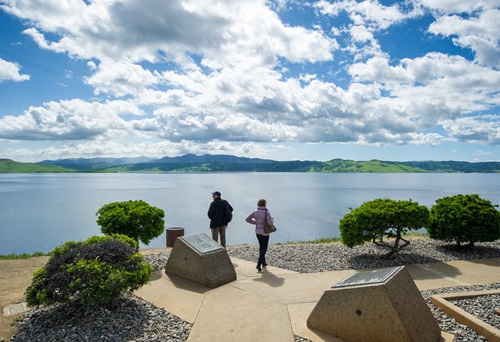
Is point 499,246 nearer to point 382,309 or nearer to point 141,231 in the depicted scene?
point 382,309

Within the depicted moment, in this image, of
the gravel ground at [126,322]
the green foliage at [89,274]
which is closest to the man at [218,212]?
the gravel ground at [126,322]

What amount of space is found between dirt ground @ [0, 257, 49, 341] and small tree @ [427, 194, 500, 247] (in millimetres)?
14693

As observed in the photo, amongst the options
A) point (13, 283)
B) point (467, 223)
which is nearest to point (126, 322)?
point (13, 283)

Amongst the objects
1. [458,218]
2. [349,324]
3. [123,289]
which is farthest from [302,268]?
[458,218]

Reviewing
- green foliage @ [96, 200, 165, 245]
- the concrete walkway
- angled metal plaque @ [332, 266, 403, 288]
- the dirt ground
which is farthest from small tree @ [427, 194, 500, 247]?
the dirt ground

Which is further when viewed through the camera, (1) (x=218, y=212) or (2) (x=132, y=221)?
(1) (x=218, y=212)

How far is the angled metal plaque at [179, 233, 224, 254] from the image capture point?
34.5ft

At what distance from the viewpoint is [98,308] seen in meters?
7.68

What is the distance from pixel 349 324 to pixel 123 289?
4.96m

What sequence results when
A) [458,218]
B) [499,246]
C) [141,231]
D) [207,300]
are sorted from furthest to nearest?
[499,246], [458,218], [141,231], [207,300]

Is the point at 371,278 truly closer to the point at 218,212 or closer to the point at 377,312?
the point at 377,312

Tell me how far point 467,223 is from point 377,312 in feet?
33.0

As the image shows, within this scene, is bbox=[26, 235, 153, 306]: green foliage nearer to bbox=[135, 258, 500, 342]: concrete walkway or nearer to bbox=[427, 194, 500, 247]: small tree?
bbox=[135, 258, 500, 342]: concrete walkway

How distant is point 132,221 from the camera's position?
13102mm
